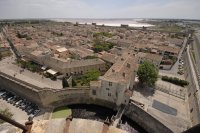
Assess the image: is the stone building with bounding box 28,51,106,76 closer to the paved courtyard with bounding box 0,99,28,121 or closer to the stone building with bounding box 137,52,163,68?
the stone building with bounding box 137,52,163,68

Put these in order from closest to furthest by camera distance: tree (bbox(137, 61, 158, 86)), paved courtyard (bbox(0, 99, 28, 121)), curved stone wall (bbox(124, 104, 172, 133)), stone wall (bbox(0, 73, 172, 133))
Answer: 1. curved stone wall (bbox(124, 104, 172, 133))
2. stone wall (bbox(0, 73, 172, 133))
3. paved courtyard (bbox(0, 99, 28, 121))
4. tree (bbox(137, 61, 158, 86))

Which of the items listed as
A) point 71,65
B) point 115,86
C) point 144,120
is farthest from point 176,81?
point 71,65

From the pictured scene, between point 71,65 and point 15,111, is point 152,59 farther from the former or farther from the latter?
point 15,111

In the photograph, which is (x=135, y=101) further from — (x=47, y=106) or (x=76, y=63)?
(x=76, y=63)

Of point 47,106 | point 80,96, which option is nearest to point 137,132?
point 80,96

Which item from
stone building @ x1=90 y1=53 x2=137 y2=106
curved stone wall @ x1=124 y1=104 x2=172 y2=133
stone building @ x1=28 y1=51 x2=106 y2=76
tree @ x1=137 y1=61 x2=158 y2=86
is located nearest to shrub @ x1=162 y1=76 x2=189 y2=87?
tree @ x1=137 y1=61 x2=158 y2=86

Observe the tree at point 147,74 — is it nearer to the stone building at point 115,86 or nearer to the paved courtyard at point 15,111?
the stone building at point 115,86

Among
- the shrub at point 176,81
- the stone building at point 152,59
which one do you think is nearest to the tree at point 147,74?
the shrub at point 176,81

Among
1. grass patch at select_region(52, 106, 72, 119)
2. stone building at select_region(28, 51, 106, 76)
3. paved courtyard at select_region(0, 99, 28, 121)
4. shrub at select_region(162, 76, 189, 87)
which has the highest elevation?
stone building at select_region(28, 51, 106, 76)
